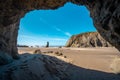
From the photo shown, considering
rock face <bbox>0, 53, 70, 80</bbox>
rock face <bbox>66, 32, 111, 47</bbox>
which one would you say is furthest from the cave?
rock face <bbox>66, 32, 111, 47</bbox>

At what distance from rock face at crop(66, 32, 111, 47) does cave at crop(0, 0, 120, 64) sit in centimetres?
4212

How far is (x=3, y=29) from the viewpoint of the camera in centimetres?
1625

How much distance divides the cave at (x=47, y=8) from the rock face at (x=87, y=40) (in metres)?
42.1

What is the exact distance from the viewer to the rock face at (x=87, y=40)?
59653 millimetres

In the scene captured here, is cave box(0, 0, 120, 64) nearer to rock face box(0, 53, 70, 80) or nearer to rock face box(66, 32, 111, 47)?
rock face box(0, 53, 70, 80)

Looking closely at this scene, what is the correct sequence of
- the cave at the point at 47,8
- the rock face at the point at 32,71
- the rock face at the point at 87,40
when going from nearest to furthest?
1. the cave at the point at 47,8
2. the rock face at the point at 32,71
3. the rock face at the point at 87,40

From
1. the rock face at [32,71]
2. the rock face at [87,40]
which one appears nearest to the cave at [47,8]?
the rock face at [32,71]

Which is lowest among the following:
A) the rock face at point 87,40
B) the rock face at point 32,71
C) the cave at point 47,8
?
the rock face at point 32,71

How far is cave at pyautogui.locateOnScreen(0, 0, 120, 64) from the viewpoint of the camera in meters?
8.75

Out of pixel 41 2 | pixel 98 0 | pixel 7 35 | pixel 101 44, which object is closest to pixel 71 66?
pixel 7 35

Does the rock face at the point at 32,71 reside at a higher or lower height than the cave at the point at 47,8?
lower

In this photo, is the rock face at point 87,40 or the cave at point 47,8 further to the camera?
the rock face at point 87,40

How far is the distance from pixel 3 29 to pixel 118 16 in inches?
400

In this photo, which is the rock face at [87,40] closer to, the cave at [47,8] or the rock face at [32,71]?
the cave at [47,8]
